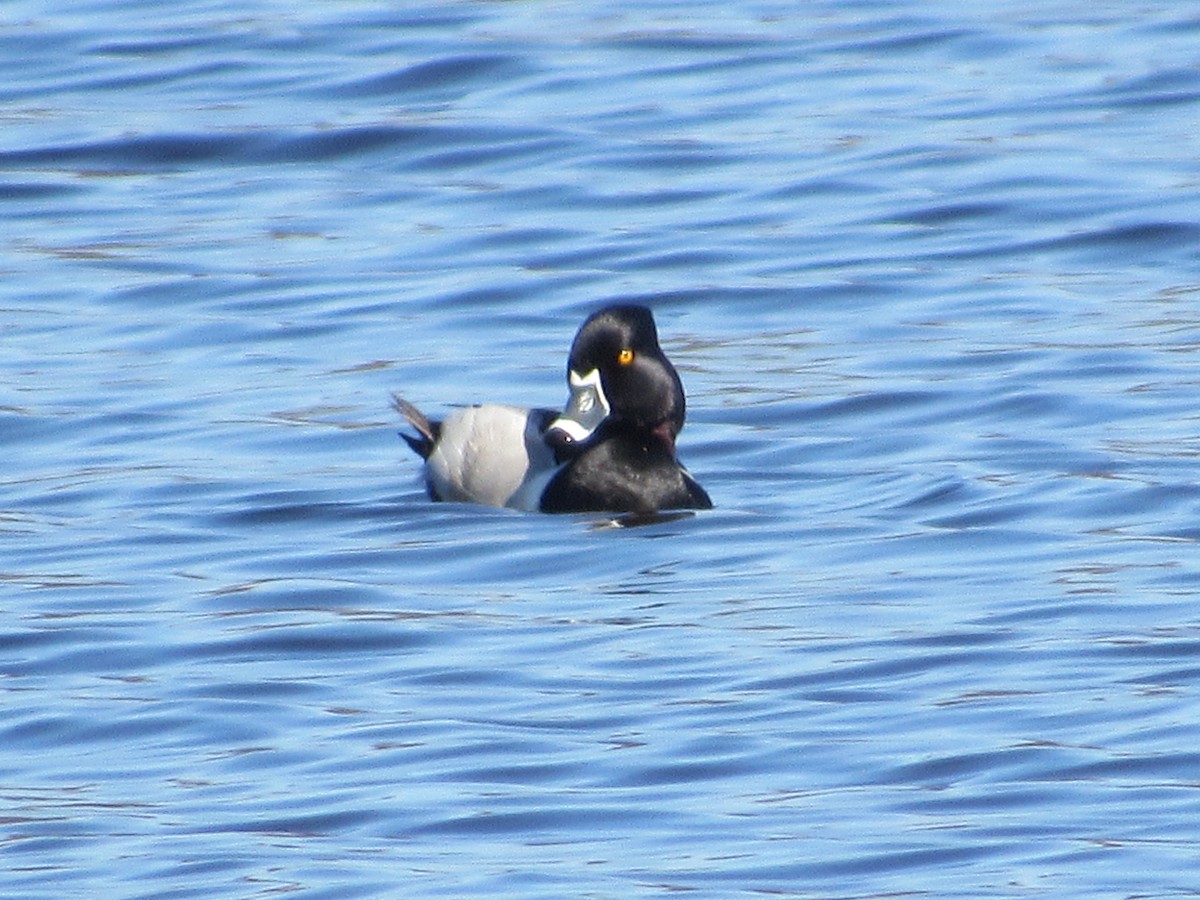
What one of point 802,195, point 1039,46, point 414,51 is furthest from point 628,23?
point 802,195

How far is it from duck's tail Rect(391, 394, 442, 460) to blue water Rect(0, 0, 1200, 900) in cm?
18

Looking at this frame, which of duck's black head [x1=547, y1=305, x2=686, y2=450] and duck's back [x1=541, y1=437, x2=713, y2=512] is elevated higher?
duck's black head [x1=547, y1=305, x2=686, y2=450]

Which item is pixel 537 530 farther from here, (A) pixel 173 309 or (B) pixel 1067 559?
(A) pixel 173 309

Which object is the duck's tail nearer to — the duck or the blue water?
the duck

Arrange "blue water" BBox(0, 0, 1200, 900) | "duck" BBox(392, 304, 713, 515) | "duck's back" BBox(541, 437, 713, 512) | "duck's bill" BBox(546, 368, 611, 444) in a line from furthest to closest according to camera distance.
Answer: "duck's bill" BBox(546, 368, 611, 444) → "duck" BBox(392, 304, 713, 515) → "duck's back" BBox(541, 437, 713, 512) → "blue water" BBox(0, 0, 1200, 900)

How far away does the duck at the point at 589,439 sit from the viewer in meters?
9.73

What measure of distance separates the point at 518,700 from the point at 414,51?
1127 cm

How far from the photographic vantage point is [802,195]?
47.2 feet

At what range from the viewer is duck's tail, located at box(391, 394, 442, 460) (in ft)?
33.0

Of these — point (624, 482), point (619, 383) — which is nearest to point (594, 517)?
point (624, 482)

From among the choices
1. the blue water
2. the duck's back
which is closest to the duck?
the duck's back

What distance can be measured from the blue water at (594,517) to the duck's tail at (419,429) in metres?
0.18

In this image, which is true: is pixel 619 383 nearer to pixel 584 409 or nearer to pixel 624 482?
pixel 584 409

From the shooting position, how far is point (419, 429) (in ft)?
33.4
